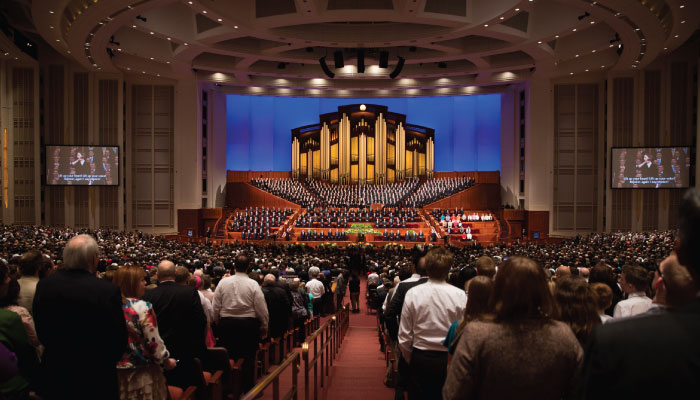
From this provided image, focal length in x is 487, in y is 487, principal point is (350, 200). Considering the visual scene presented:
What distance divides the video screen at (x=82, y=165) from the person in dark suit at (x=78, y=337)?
23.2m

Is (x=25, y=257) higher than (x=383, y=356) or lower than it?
higher

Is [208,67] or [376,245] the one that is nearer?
[376,245]

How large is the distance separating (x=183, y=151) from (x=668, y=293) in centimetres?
2650

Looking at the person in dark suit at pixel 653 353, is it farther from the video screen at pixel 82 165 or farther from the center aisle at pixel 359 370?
the video screen at pixel 82 165

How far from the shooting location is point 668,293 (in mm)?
1649

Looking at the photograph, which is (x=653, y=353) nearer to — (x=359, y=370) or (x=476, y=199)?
(x=359, y=370)

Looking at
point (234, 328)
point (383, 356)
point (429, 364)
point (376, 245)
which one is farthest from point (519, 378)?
point (376, 245)

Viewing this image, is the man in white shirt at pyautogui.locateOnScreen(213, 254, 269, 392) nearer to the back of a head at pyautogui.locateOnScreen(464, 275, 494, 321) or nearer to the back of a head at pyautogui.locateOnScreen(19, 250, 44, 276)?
the back of a head at pyautogui.locateOnScreen(19, 250, 44, 276)

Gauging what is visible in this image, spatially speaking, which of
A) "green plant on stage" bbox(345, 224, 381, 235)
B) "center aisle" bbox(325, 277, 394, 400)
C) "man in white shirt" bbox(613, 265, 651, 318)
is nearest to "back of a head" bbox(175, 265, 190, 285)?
"center aisle" bbox(325, 277, 394, 400)

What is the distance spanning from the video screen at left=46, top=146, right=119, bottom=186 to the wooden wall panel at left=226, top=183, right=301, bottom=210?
6722mm

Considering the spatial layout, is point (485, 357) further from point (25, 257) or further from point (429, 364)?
point (25, 257)

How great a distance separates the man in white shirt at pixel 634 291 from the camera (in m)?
3.48

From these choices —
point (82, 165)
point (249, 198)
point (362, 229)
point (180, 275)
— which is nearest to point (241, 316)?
point (180, 275)

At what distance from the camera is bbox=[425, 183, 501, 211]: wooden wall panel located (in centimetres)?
2677
